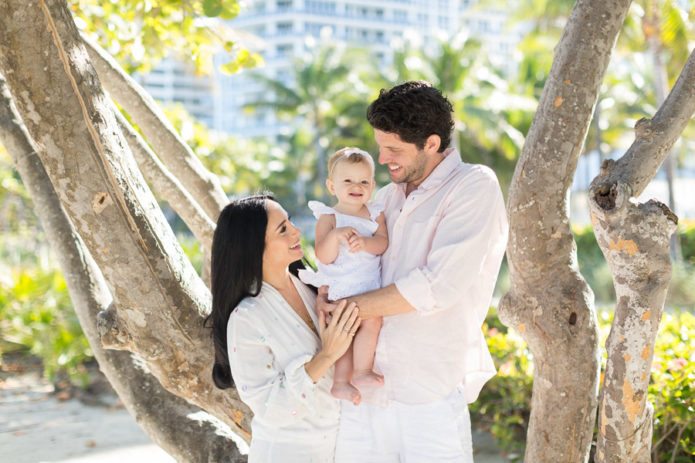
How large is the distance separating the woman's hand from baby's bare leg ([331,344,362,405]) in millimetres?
102

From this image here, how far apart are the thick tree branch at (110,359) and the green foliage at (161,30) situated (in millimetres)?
1118

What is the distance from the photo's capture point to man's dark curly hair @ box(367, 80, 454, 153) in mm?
2344

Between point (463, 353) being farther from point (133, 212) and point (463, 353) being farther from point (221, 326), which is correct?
point (133, 212)

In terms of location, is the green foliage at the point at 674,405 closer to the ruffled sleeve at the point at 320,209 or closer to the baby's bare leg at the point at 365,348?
the baby's bare leg at the point at 365,348

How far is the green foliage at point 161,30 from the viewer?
16.1ft

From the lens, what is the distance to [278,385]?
2293 mm

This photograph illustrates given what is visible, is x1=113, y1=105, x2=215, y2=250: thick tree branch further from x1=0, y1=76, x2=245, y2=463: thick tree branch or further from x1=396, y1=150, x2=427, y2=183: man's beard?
x1=396, y1=150, x2=427, y2=183: man's beard

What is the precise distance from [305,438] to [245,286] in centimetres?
57

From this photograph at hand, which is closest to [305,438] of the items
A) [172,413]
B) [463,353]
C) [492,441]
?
[463,353]

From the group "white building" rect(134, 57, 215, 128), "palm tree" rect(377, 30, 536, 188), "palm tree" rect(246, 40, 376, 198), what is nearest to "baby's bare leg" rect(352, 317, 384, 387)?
"palm tree" rect(377, 30, 536, 188)

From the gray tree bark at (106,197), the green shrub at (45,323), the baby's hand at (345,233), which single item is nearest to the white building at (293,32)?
the green shrub at (45,323)

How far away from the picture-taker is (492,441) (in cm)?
600

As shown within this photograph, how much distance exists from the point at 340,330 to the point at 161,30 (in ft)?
12.7

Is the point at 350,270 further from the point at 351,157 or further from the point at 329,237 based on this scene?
the point at 351,157
